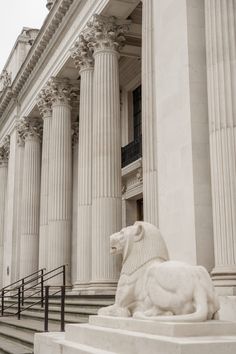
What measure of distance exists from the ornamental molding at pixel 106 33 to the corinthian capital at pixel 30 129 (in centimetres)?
1056

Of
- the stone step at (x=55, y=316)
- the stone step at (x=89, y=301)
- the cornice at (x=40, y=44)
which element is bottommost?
the stone step at (x=55, y=316)

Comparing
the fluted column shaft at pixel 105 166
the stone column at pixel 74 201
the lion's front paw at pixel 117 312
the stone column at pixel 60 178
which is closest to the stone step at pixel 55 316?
the fluted column shaft at pixel 105 166

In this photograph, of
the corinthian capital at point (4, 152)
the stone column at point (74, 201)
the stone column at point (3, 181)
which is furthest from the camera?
the corinthian capital at point (4, 152)

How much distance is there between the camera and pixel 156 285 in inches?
244

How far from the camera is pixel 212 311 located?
6.00 metres

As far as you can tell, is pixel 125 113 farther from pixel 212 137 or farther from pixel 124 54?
pixel 212 137

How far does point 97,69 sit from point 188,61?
21.0 feet

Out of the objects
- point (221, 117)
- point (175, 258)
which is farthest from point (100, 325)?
point (221, 117)

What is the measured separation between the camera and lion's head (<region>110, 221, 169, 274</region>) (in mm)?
6801

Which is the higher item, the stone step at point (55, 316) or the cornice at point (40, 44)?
the cornice at point (40, 44)

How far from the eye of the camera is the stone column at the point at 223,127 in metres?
10.0

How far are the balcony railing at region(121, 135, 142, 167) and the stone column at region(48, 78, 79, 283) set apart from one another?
2.46m

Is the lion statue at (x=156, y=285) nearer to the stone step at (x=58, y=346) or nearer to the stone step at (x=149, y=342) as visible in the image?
the stone step at (x=149, y=342)

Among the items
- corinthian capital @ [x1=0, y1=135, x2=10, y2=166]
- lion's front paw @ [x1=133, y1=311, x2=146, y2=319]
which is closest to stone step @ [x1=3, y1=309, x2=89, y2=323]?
lion's front paw @ [x1=133, y1=311, x2=146, y2=319]
